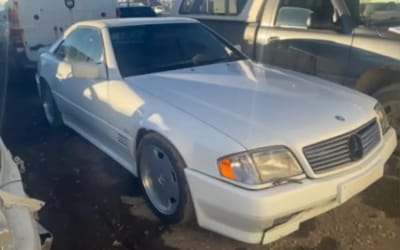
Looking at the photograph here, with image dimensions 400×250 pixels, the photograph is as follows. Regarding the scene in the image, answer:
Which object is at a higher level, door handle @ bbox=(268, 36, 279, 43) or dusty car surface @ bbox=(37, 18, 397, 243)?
door handle @ bbox=(268, 36, 279, 43)

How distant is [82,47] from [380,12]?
3020 millimetres

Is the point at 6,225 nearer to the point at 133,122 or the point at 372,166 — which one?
the point at 133,122

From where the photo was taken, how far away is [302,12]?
464 cm

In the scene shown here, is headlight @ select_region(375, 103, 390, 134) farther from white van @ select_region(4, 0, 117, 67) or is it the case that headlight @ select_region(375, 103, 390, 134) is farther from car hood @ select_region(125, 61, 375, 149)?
white van @ select_region(4, 0, 117, 67)

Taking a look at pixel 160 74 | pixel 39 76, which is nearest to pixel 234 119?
pixel 160 74

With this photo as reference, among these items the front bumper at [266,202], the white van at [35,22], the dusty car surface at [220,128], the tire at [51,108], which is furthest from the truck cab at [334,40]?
the white van at [35,22]

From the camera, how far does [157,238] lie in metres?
3.22

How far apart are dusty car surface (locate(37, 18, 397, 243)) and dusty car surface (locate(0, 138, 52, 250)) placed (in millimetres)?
1096

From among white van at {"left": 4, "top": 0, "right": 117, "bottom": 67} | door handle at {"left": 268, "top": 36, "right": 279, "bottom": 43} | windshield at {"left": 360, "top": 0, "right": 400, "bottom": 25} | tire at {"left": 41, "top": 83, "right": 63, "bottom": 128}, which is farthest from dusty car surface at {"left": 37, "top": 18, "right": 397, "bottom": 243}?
white van at {"left": 4, "top": 0, "right": 117, "bottom": 67}

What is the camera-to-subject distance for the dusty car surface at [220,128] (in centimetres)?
267

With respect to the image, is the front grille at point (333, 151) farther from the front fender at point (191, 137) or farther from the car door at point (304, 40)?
the car door at point (304, 40)

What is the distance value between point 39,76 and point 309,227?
4.08 metres

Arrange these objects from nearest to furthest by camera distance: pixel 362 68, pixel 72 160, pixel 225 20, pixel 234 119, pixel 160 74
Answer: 1. pixel 234 119
2. pixel 160 74
3. pixel 362 68
4. pixel 72 160
5. pixel 225 20

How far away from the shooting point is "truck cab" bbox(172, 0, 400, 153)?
13.5 feet
